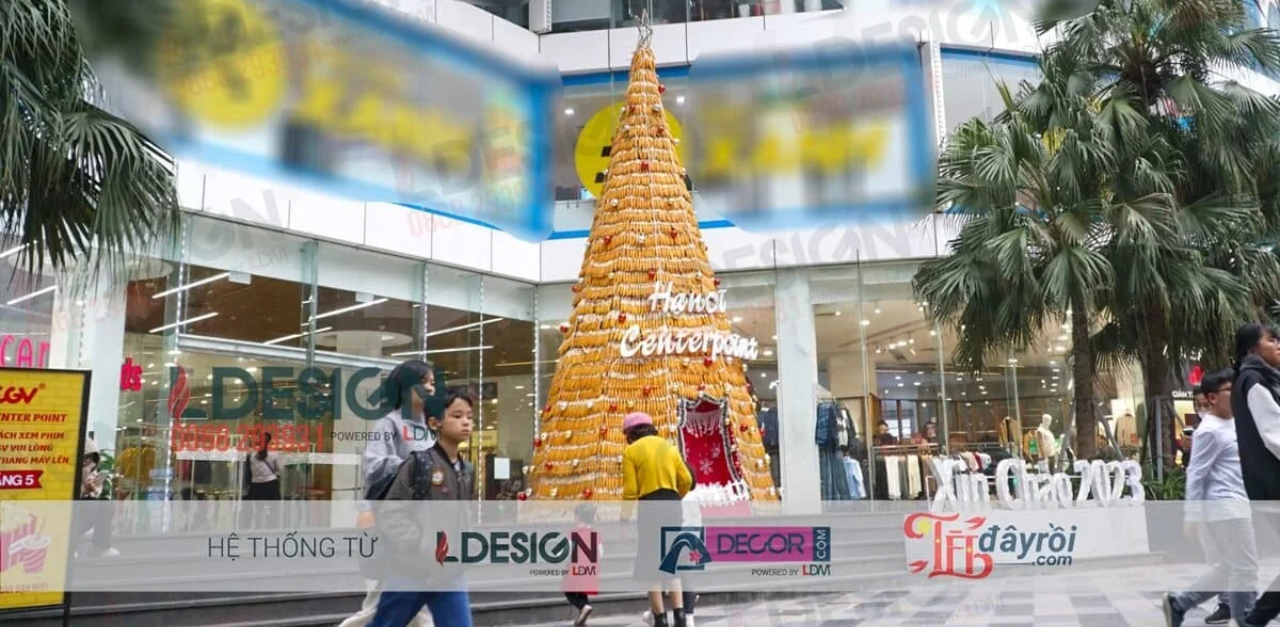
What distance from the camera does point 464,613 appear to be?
12.8 ft

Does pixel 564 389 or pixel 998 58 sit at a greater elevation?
pixel 998 58

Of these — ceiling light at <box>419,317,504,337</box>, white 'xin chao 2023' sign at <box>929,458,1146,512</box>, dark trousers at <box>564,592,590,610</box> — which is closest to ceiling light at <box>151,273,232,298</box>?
ceiling light at <box>419,317,504,337</box>

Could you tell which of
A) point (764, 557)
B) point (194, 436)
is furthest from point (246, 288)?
point (764, 557)

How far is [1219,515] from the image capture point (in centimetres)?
517

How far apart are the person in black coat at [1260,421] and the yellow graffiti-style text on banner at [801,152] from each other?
12.0 meters

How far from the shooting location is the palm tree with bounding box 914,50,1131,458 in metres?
10.9

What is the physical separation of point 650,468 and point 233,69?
856 cm

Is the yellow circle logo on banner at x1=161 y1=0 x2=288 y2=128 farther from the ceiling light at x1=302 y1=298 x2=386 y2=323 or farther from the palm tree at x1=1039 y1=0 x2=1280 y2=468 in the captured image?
the palm tree at x1=1039 y1=0 x2=1280 y2=468

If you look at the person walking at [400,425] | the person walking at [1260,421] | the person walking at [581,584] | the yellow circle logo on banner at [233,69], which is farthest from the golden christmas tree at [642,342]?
the person walking at [1260,421]

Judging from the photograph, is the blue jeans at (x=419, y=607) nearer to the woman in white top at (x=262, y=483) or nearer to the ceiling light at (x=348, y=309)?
the woman in white top at (x=262, y=483)

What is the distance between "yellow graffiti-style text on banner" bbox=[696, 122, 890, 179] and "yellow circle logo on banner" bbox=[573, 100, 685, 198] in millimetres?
1034

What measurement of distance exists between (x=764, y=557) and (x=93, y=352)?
803 centimetres

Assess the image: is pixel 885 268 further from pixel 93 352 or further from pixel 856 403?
pixel 93 352

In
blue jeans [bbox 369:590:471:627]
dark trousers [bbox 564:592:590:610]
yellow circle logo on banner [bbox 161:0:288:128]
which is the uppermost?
yellow circle logo on banner [bbox 161:0:288:128]
